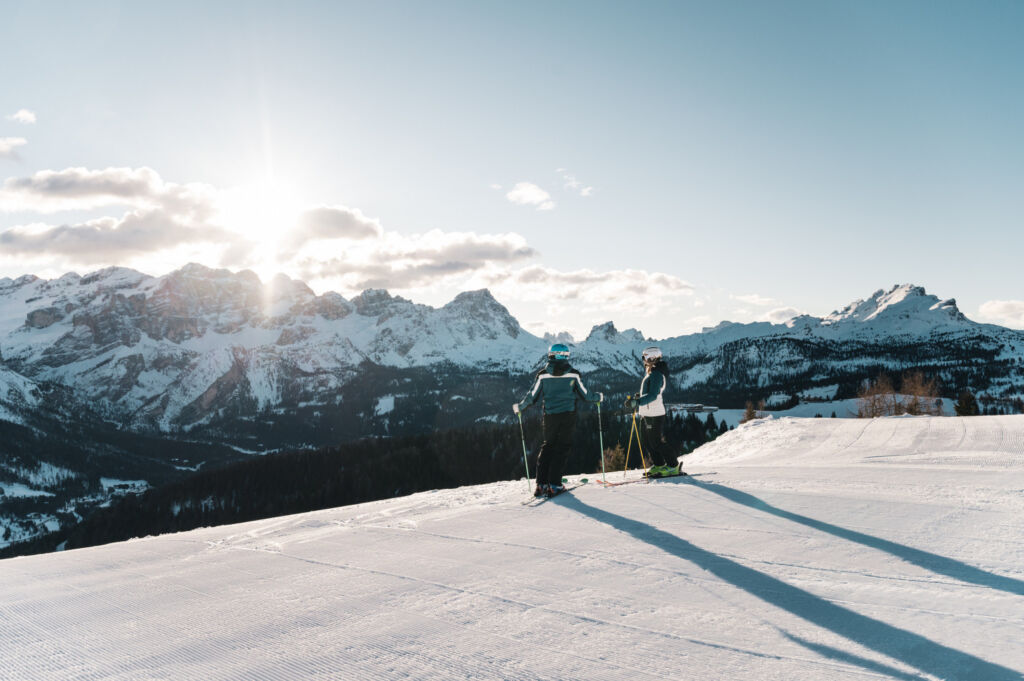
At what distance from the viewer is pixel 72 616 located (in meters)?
5.20

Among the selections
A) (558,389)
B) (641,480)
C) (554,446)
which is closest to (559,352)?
(558,389)

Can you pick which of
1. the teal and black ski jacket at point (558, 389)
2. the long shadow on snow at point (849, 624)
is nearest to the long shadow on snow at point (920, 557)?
the long shadow on snow at point (849, 624)

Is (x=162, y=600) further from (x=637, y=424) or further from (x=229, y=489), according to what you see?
(x=229, y=489)

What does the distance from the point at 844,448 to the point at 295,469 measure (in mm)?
145884

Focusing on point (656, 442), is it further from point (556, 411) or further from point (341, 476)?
point (341, 476)

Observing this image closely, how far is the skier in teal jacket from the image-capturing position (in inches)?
420

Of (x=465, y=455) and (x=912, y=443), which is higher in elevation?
(x=912, y=443)

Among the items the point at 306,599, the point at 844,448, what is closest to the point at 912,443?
the point at 844,448

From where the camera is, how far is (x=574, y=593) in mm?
5176

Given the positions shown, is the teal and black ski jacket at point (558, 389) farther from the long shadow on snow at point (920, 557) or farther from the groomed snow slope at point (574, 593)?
the long shadow on snow at point (920, 557)

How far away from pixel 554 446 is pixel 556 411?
0.62 meters

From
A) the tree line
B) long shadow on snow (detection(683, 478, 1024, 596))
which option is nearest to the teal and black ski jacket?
long shadow on snow (detection(683, 478, 1024, 596))

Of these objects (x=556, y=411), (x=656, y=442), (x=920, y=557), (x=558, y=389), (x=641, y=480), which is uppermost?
(x=558, y=389)

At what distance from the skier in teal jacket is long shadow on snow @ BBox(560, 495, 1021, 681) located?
392cm
